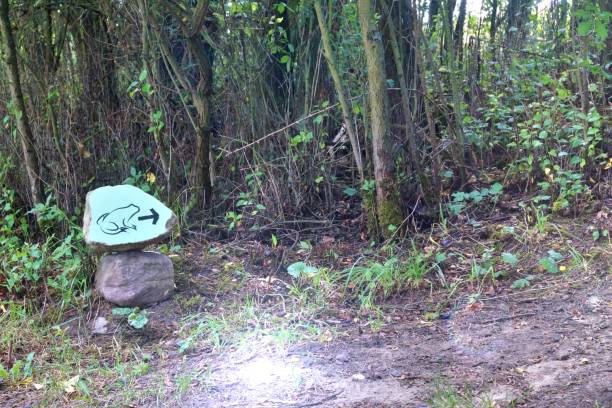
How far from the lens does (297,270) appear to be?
5.49 meters

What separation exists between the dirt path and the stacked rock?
3.81 feet

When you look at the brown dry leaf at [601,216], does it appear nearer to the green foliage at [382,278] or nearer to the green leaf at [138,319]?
the green foliage at [382,278]

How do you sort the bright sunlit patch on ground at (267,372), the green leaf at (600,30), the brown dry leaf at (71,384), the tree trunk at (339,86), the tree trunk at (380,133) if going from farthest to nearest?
1. the tree trunk at (339,86)
2. the tree trunk at (380,133)
3. the green leaf at (600,30)
4. the brown dry leaf at (71,384)
5. the bright sunlit patch on ground at (267,372)

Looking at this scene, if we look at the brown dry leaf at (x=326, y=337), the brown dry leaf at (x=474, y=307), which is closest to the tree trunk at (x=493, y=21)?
the brown dry leaf at (x=474, y=307)

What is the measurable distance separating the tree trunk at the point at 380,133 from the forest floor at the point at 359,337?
324 millimetres

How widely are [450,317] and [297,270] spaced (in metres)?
1.32

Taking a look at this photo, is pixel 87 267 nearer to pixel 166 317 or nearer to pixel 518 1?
pixel 166 317

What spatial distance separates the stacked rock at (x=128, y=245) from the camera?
5215 millimetres

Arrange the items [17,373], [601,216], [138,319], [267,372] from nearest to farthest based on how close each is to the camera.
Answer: [267,372]
[17,373]
[138,319]
[601,216]

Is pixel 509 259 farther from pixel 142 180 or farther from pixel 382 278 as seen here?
pixel 142 180

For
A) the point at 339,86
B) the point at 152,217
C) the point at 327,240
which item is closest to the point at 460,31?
the point at 339,86

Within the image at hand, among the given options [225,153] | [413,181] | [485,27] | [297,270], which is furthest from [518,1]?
[297,270]

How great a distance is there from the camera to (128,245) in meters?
5.24

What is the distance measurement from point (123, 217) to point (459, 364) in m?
2.81
